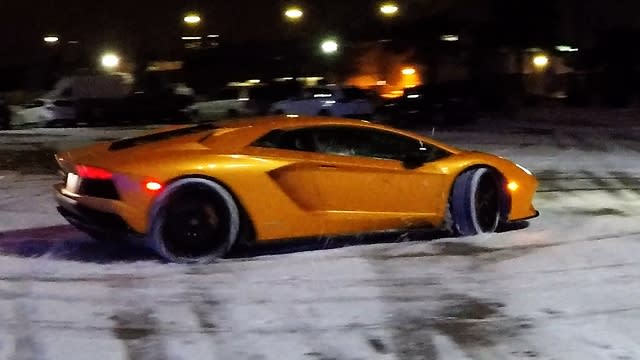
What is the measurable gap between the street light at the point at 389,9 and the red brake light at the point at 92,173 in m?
36.2

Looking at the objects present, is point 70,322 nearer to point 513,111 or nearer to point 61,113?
point 61,113

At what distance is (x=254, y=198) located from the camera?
350 inches

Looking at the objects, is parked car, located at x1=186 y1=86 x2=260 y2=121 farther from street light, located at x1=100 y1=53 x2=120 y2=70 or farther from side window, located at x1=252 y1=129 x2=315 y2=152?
side window, located at x1=252 y1=129 x2=315 y2=152

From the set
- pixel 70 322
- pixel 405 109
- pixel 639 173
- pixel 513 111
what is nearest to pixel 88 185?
pixel 70 322

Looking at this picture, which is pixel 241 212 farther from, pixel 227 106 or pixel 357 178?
pixel 227 106

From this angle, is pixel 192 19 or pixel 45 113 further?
pixel 192 19

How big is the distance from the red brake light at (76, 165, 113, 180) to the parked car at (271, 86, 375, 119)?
20.8 meters

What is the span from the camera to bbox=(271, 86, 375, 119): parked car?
29683 mm

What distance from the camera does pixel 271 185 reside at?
352 inches

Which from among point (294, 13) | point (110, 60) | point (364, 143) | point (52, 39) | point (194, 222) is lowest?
point (194, 222)

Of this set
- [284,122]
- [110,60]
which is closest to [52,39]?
[110,60]

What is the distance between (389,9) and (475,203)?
35059mm

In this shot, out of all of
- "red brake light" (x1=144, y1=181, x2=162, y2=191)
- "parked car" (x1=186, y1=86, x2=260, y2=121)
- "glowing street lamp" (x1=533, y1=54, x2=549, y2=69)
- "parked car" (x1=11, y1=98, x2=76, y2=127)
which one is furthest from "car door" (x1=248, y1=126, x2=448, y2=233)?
"glowing street lamp" (x1=533, y1=54, x2=549, y2=69)

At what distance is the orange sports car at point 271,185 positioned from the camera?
866 centimetres
